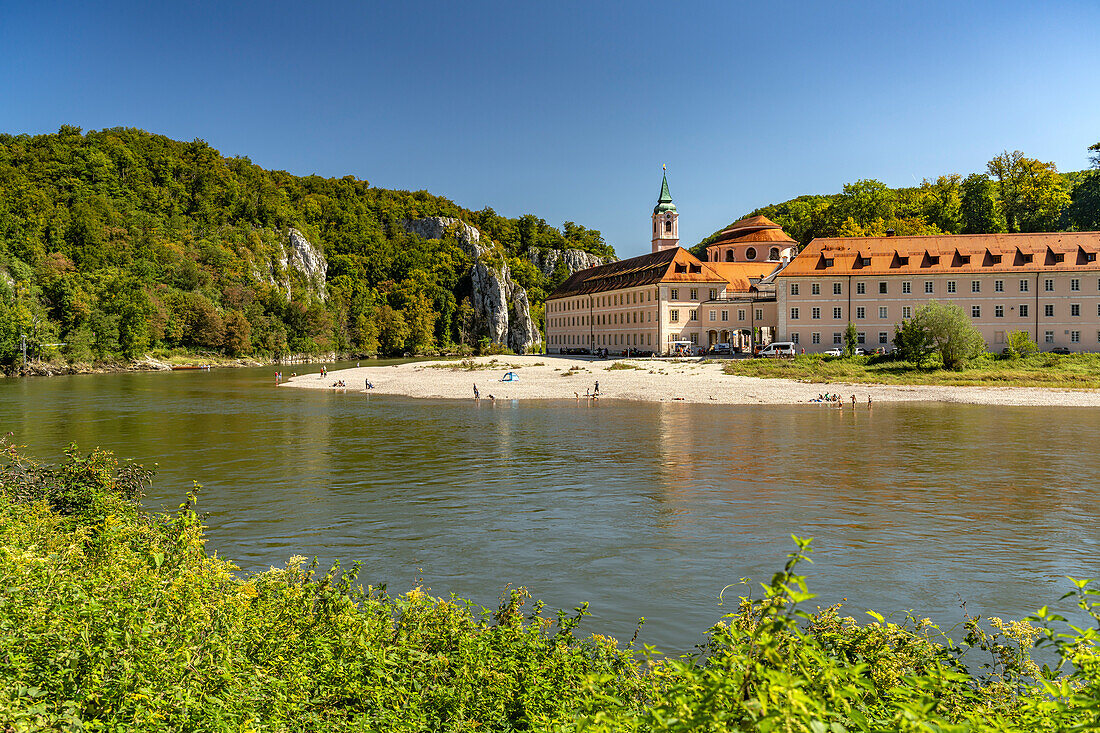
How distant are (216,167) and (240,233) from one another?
998 inches

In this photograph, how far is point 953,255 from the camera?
7738 cm

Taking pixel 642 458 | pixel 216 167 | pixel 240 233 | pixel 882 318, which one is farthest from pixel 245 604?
pixel 216 167

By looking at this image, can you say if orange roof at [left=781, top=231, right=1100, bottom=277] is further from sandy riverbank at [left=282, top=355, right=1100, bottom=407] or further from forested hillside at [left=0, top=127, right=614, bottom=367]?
forested hillside at [left=0, top=127, right=614, bottom=367]

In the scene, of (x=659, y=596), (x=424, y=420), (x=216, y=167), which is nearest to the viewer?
(x=659, y=596)

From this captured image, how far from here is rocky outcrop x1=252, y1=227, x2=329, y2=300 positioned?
16362 cm

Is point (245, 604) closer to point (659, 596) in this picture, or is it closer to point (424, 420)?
point (659, 596)

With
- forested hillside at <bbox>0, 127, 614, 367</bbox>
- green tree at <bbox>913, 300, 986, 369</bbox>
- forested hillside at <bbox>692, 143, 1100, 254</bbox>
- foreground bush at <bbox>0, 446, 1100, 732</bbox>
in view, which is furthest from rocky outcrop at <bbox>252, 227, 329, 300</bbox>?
foreground bush at <bbox>0, 446, 1100, 732</bbox>

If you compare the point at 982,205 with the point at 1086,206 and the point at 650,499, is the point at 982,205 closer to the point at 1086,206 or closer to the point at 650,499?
the point at 1086,206

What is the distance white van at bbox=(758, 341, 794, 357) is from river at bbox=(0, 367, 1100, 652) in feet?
108

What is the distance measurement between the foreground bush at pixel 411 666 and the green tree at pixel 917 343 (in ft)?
192

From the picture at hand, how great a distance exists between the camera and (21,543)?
11.3 meters

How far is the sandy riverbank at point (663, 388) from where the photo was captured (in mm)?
51375

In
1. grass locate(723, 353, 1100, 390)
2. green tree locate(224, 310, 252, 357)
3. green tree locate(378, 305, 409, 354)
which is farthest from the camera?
green tree locate(378, 305, 409, 354)

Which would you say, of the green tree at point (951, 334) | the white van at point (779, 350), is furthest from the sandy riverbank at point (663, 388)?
the green tree at point (951, 334)
